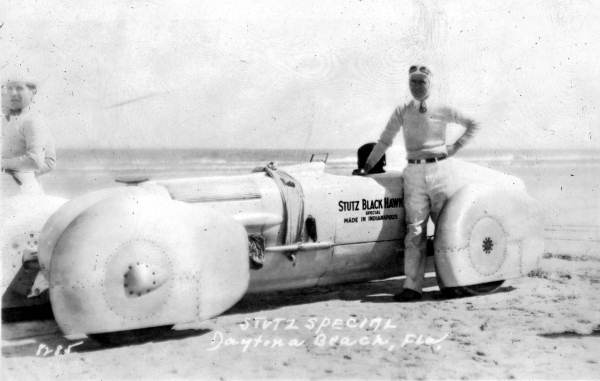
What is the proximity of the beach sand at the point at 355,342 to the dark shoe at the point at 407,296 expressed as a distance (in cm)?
10

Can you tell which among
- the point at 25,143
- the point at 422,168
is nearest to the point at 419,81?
the point at 422,168

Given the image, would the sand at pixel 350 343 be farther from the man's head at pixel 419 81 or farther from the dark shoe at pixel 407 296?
the man's head at pixel 419 81

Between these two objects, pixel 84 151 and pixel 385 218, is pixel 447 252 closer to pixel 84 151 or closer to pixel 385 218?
pixel 385 218

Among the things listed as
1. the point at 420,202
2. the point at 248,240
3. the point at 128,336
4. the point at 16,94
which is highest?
the point at 16,94

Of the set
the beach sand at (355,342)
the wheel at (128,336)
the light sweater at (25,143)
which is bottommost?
the beach sand at (355,342)

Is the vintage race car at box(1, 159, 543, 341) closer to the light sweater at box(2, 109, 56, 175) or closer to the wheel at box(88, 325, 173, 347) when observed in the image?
the wheel at box(88, 325, 173, 347)

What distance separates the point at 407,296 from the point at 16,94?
4284mm

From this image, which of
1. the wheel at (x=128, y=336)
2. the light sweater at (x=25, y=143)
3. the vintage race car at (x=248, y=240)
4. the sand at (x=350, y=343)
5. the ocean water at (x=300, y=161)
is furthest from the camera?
the ocean water at (x=300, y=161)

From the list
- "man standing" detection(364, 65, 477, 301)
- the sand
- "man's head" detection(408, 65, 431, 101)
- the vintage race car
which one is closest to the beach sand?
the sand

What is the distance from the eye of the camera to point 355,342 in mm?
4703

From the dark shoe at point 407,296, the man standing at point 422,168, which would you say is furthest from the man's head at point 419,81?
the dark shoe at point 407,296

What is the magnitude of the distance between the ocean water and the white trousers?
742 mm

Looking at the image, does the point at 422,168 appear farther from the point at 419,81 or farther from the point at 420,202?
the point at 419,81

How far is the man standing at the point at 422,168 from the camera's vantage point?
599 centimetres
